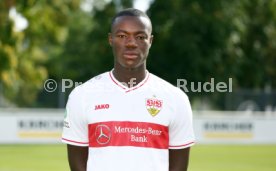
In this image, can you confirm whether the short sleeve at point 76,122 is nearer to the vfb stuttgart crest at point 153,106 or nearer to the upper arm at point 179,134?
the vfb stuttgart crest at point 153,106

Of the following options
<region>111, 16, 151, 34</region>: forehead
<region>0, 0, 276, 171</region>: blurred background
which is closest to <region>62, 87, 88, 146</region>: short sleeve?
<region>111, 16, 151, 34</region>: forehead

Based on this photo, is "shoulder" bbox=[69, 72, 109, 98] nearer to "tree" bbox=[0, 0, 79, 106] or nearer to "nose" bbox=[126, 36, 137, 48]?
"nose" bbox=[126, 36, 137, 48]

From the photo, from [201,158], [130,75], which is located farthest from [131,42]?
[201,158]

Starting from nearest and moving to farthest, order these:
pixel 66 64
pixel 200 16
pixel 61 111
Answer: pixel 61 111 < pixel 200 16 < pixel 66 64

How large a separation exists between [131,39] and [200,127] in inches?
915

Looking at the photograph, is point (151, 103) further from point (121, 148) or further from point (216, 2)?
point (216, 2)

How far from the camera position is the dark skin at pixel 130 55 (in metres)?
4.19

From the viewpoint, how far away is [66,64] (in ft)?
189

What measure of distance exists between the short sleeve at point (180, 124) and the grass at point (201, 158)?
42.2 ft

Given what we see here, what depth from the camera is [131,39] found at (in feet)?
13.7

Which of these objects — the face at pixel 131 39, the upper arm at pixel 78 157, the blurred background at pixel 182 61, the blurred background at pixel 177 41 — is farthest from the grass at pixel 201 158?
the face at pixel 131 39

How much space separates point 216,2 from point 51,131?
1970 cm

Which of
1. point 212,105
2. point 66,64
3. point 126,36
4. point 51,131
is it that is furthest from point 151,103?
point 66,64

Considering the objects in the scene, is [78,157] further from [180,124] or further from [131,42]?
[131,42]
